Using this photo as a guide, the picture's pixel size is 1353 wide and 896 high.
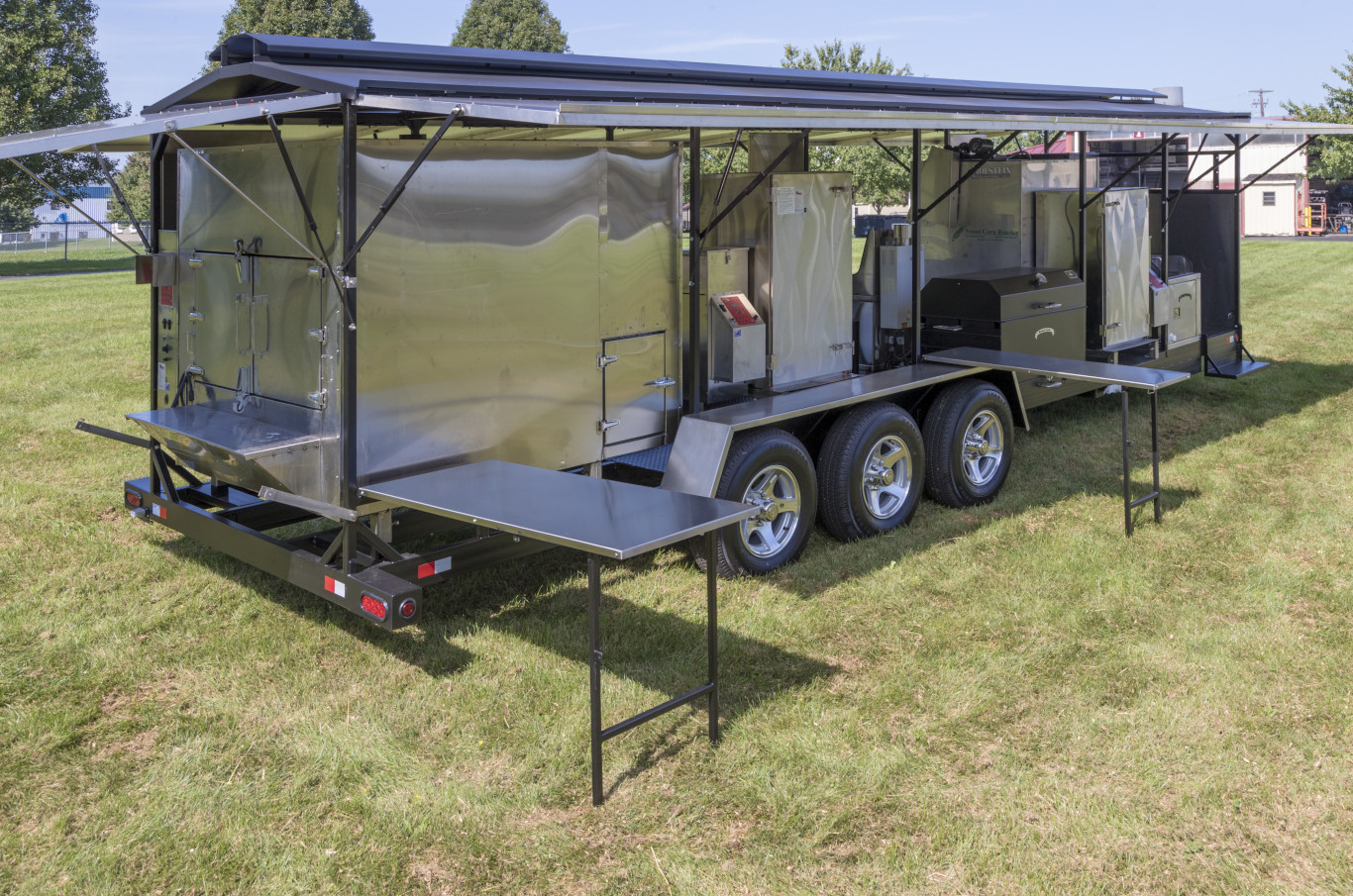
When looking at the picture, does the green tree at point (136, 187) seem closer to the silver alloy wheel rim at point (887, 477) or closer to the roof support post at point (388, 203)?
the silver alloy wheel rim at point (887, 477)

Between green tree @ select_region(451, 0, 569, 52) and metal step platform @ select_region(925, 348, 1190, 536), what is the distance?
204ft

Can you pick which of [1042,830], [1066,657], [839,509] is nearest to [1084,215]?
[839,509]

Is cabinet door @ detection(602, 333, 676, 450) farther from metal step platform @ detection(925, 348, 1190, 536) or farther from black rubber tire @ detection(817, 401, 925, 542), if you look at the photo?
metal step platform @ detection(925, 348, 1190, 536)

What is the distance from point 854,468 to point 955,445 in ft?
3.83

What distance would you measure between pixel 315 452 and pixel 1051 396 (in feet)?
20.4

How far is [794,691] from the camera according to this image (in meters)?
5.46

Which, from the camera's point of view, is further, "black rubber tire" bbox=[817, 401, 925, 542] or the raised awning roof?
"black rubber tire" bbox=[817, 401, 925, 542]

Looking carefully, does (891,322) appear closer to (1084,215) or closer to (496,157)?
(1084,215)

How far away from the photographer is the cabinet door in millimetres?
6664

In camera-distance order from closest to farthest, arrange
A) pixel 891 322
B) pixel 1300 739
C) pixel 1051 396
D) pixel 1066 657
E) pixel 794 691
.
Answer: pixel 1300 739 < pixel 794 691 < pixel 1066 657 < pixel 891 322 < pixel 1051 396

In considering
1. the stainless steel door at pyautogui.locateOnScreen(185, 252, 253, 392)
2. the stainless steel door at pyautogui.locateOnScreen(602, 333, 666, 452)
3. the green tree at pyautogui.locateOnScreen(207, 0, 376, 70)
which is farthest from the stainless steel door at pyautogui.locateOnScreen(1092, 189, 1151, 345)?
the green tree at pyautogui.locateOnScreen(207, 0, 376, 70)

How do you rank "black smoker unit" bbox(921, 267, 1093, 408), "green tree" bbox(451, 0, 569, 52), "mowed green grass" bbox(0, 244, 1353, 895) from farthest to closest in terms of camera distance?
1. "green tree" bbox(451, 0, 569, 52)
2. "black smoker unit" bbox(921, 267, 1093, 408)
3. "mowed green grass" bbox(0, 244, 1353, 895)

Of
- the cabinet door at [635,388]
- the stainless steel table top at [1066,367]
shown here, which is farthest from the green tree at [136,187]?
the cabinet door at [635,388]

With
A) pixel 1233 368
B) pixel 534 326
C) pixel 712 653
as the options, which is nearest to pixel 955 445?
pixel 534 326
